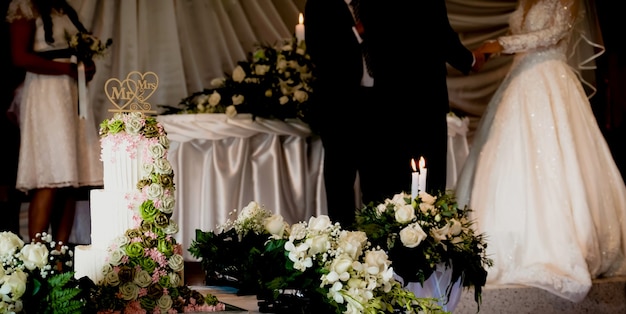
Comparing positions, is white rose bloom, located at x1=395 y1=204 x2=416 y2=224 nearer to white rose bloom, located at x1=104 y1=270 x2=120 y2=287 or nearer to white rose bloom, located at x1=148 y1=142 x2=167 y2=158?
white rose bloom, located at x1=148 y1=142 x2=167 y2=158

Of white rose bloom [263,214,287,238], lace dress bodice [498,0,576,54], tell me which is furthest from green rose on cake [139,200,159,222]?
lace dress bodice [498,0,576,54]

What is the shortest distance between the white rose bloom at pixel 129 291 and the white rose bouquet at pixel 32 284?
26 centimetres

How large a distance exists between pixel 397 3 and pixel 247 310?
2.54 metres

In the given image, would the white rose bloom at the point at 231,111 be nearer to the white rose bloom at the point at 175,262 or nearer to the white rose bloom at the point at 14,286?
the white rose bloom at the point at 175,262

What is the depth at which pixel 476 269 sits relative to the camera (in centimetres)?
361

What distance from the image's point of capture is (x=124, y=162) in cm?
314

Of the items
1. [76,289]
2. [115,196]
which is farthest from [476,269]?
[76,289]

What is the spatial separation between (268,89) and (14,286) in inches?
148

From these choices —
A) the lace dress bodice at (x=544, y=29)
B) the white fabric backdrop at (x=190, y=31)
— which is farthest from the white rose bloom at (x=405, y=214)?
the white fabric backdrop at (x=190, y=31)

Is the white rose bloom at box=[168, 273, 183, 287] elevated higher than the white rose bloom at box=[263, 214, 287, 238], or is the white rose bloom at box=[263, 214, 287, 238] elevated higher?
the white rose bloom at box=[263, 214, 287, 238]

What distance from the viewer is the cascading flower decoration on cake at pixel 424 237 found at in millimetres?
3432

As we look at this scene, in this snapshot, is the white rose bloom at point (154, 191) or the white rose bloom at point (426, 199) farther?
the white rose bloom at point (426, 199)

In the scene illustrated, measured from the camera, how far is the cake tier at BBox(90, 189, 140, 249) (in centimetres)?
309

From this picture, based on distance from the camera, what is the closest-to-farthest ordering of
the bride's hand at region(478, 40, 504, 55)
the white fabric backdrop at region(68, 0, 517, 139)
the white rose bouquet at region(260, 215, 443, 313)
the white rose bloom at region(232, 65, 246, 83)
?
1. the white rose bouquet at region(260, 215, 443, 313)
2. the bride's hand at region(478, 40, 504, 55)
3. the white rose bloom at region(232, 65, 246, 83)
4. the white fabric backdrop at region(68, 0, 517, 139)
